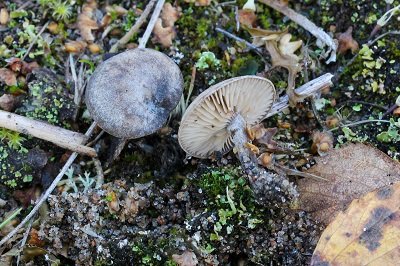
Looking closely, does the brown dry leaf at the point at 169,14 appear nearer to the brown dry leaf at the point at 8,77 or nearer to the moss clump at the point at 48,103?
the moss clump at the point at 48,103

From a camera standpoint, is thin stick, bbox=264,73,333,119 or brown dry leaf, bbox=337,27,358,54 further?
brown dry leaf, bbox=337,27,358,54

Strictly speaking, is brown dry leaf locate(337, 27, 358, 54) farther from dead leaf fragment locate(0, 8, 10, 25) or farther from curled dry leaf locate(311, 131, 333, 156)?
dead leaf fragment locate(0, 8, 10, 25)

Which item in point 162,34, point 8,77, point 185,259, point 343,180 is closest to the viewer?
point 185,259

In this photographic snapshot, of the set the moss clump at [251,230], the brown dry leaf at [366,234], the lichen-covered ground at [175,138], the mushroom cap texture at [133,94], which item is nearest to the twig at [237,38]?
the lichen-covered ground at [175,138]

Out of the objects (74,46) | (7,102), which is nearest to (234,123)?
(74,46)

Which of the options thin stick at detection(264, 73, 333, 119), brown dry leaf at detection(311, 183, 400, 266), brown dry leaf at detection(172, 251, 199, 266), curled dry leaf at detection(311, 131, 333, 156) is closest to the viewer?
brown dry leaf at detection(311, 183, 400, 266)

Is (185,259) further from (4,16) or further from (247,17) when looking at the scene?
(4,16)

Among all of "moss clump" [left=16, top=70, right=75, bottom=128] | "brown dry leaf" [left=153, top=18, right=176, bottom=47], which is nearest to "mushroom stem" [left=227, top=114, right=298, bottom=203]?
"brown dry leaf" [left=153, top=18, right=176, bottom=47]
